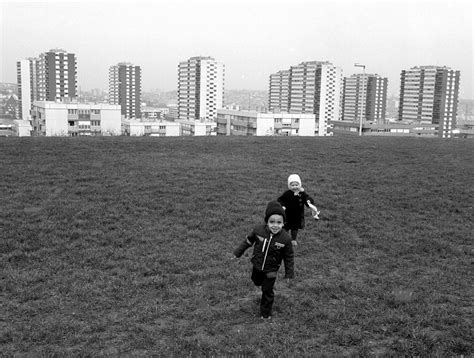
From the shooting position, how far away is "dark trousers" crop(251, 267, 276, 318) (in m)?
6.16

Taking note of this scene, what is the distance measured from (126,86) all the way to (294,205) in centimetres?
13886

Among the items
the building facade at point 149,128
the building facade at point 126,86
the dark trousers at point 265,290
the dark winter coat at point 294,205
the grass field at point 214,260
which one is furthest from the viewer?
the building facade at point 126,86

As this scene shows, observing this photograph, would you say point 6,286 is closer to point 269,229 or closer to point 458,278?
point 269,229

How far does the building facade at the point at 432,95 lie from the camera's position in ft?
362

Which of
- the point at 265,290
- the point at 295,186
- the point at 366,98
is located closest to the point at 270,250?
the point at 265,290

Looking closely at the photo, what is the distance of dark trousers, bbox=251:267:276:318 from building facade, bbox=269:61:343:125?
111 meters

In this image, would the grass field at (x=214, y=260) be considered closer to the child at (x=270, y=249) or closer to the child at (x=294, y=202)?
the child at (x=270, y=249)

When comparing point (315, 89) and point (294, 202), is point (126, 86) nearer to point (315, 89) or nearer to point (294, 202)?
point (315, 89)

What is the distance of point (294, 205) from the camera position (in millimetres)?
8461

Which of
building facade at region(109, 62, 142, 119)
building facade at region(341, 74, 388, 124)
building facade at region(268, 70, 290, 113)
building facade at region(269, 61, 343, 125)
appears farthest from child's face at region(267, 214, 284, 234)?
building facade at region(109, 62, 142, 119)

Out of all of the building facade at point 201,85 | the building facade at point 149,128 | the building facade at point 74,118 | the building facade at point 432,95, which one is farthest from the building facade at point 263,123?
the building facade at point 432,95

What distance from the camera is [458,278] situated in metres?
7.80

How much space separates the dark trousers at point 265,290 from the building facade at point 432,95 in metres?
112

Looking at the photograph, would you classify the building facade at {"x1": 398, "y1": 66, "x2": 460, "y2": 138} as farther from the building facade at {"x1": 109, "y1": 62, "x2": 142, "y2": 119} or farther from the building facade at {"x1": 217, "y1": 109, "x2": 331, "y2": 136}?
the building facade at {"x1": 109, "y1": 62, "x2": 142, "y2": 119}
